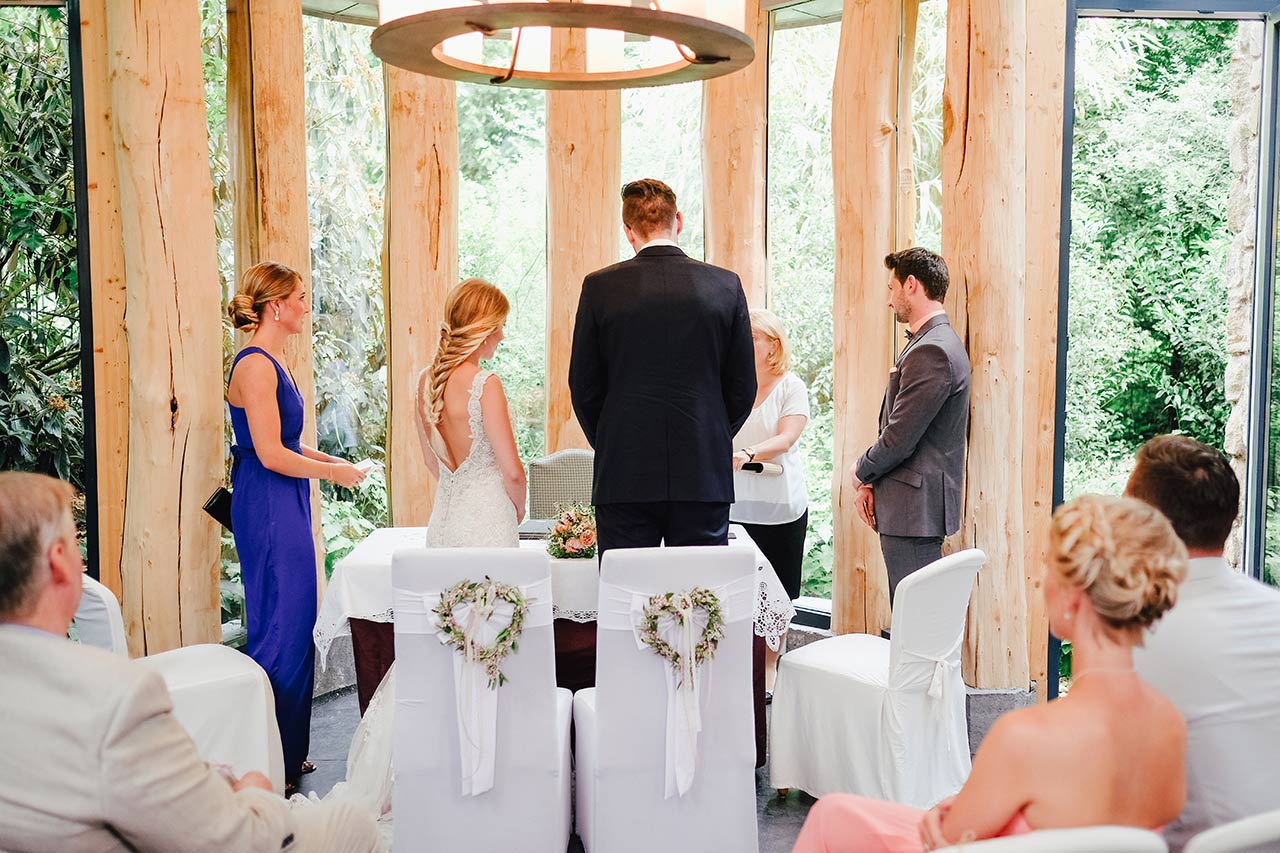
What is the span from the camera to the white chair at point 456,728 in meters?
2.98

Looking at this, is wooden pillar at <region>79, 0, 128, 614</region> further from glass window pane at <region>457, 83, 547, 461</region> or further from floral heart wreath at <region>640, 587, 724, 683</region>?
glass window pane at <region>457, 83, 547, 461</region>

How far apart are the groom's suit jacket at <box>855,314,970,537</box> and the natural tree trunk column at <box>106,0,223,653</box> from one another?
2.45 meters

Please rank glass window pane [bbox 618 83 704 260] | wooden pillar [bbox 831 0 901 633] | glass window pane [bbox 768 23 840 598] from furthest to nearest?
glass window pane [bbox 618 83 704 260]
glass window pane [bbox 768 23 840 598]
wooden pillar [bbox 831 0 901 633]

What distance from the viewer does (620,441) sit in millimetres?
3514

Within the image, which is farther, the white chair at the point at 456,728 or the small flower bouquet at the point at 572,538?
the small flower bouquet at the point at 572,538

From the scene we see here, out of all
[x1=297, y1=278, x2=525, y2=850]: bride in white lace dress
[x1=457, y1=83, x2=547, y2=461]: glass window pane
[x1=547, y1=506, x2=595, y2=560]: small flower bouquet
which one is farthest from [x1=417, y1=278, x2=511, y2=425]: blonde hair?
[x1=457, y1=83, x2=547, y2=461]: glass window pane

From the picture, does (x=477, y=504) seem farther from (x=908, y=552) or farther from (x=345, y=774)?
(x=908, y=552)

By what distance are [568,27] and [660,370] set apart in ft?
4.44

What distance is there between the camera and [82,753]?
1.66 meters

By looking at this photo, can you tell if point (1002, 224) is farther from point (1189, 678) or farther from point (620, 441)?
point (1189, 678)

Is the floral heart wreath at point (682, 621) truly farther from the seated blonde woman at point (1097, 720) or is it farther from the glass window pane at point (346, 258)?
the glass window pane at point (346, 258)

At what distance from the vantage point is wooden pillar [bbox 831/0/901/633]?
5.11m

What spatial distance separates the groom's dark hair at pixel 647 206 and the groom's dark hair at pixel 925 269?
3.07 feet

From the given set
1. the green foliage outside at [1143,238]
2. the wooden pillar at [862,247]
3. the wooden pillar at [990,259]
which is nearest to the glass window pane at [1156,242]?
the green foliage outside at [1143,238]
